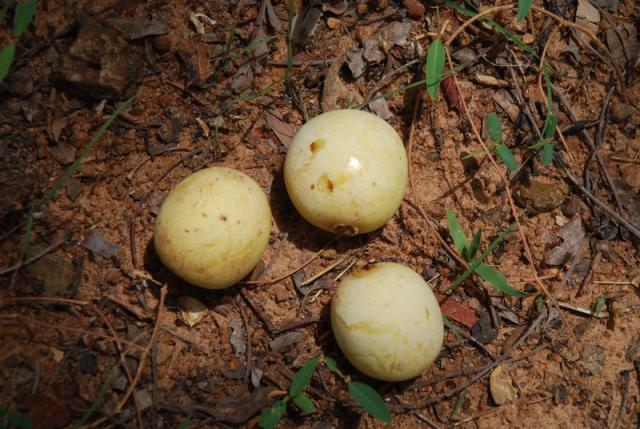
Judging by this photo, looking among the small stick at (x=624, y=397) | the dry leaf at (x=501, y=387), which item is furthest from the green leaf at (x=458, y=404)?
the small stick at (x=624, y=397)

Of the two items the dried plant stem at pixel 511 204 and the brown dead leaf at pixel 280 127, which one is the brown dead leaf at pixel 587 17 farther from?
the brown dead leaf at pixel 280 127

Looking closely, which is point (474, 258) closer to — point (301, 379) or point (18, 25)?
point (301, 379)

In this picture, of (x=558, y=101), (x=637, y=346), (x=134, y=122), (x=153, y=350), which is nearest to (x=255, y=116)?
(x=134, y=122)

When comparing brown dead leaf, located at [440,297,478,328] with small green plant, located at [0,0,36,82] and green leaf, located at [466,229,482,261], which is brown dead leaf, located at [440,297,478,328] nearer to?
green leaf, located at [466,229,482,261]

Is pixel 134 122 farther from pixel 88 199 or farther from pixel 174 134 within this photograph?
pixel 88 199

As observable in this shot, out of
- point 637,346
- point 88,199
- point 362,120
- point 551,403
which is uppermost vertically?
point 362,120

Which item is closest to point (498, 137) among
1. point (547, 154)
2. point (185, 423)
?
point (547, 154)
